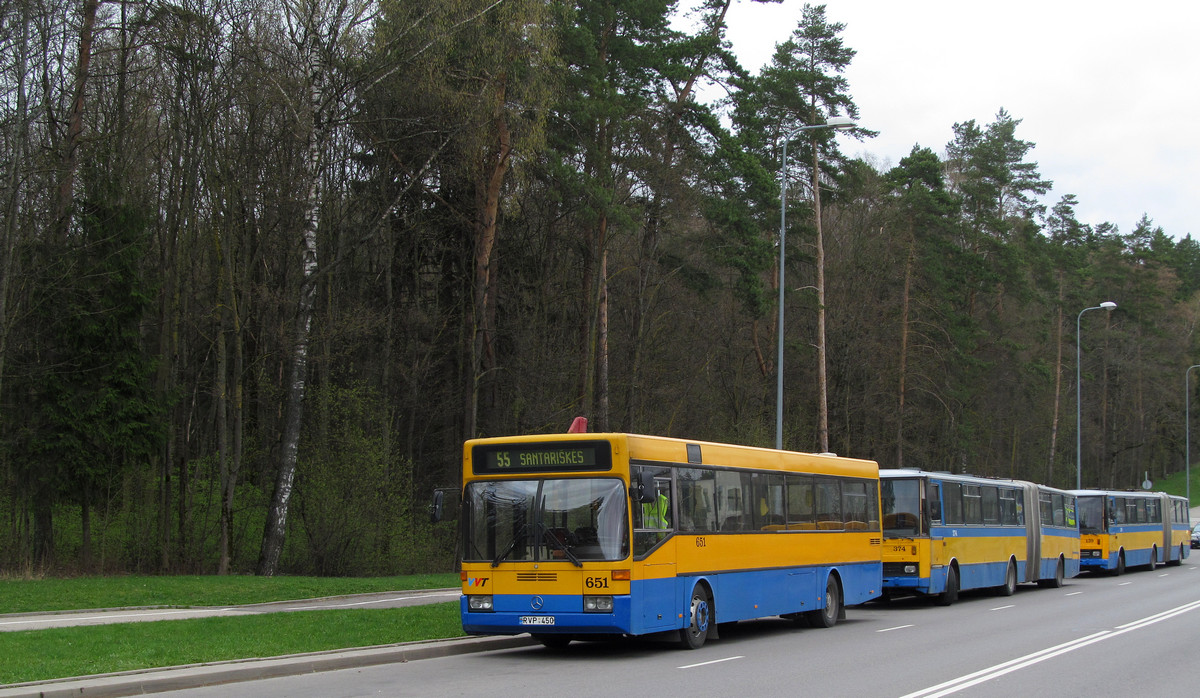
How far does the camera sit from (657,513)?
1428 centimetres

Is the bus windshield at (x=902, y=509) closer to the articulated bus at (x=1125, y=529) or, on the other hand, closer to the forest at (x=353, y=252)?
the forest at (x=353, y=252)

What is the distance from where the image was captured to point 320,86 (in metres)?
24.9

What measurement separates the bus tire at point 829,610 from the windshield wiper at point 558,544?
6789mm

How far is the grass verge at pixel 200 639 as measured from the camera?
11.5m

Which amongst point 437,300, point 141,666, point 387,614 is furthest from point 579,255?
point 141,666

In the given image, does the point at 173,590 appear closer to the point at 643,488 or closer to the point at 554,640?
the point at 554,640

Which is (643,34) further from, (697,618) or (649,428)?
(697,618)

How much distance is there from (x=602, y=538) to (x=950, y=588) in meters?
13.1

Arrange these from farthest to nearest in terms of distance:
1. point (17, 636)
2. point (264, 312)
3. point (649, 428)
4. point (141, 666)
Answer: point (649, 428), point (264, 312), point (17, 636), point (141, 666)

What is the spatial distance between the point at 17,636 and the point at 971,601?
792 inches

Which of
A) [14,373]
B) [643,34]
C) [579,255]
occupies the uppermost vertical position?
[643,34]

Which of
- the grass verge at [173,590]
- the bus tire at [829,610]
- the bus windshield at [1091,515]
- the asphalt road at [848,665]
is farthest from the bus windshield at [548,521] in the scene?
the bus windshield at [1091,515]

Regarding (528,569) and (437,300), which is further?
(437,300)

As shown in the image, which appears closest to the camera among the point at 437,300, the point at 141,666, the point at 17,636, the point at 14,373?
the point at 141,666
